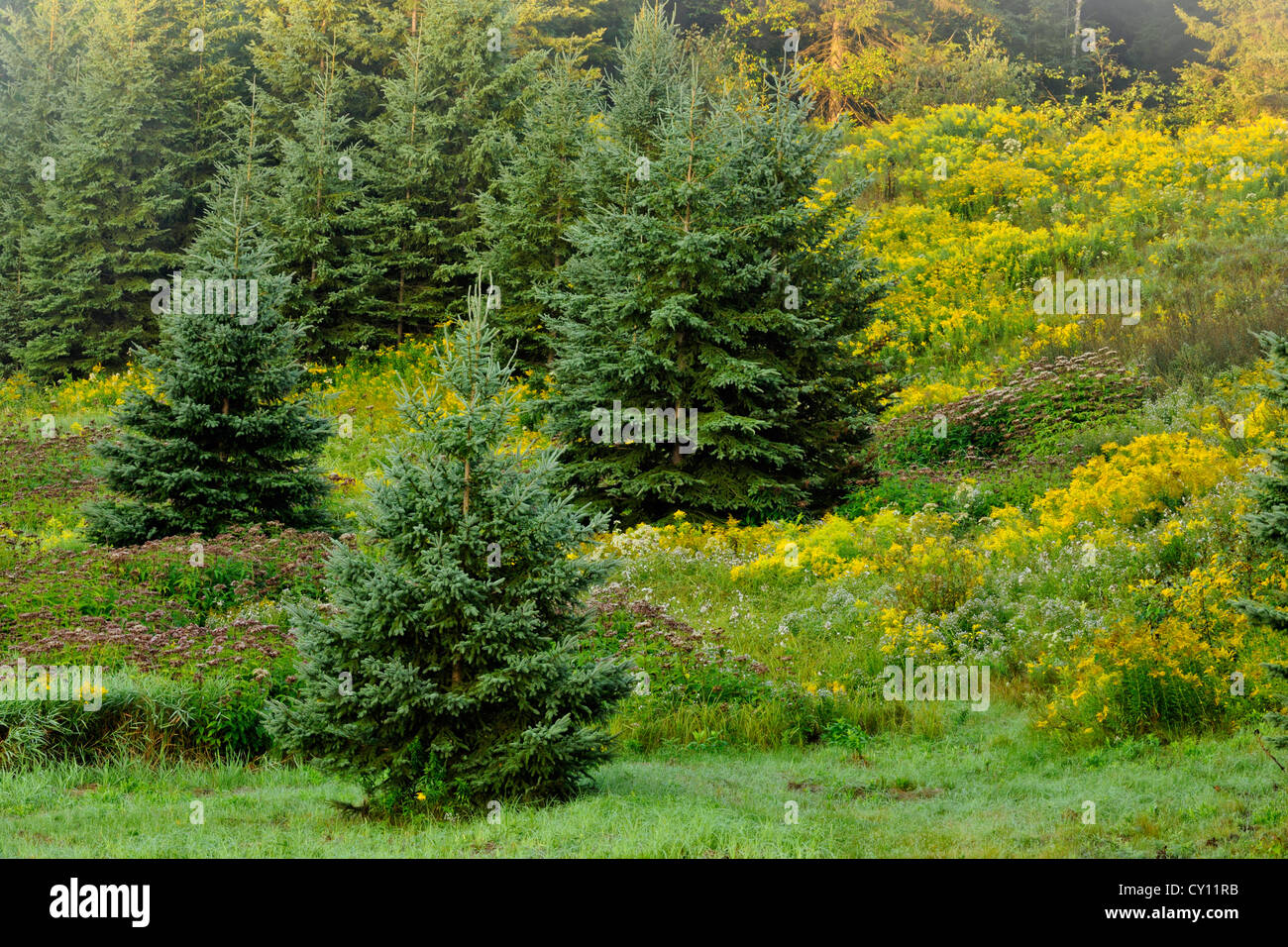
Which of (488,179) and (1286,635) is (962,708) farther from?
(488,179)

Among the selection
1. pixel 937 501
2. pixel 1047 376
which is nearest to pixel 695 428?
pixel 937 501

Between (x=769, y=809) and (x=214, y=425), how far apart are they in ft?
29.3

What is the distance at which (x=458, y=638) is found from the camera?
257 inches

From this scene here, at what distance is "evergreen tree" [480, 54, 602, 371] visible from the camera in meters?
21.4

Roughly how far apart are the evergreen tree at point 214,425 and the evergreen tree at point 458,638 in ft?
22.6

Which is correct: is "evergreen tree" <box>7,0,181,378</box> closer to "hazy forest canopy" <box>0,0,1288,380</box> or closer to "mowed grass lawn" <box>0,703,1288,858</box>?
"hazy forest canopy" <box>0,0,1288,380</box>

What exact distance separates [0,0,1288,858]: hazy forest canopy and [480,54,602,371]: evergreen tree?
0.33 ft

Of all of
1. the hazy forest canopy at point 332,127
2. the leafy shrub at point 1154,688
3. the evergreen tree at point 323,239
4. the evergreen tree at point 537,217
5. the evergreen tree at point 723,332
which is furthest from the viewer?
the hazy forest canopy at point 332,127

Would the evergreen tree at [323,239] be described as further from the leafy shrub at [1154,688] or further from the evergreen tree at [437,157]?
the leafy shrub at [1154,688]

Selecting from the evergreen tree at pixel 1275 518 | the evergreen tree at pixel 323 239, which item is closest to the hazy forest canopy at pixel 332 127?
the evergreen tree at pixel 323 239

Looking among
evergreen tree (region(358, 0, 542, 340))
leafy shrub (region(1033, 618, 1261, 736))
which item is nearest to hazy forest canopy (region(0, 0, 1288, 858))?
leafy shrub (region(1033, 618, 1261, 736))

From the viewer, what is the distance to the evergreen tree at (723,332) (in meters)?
14.3

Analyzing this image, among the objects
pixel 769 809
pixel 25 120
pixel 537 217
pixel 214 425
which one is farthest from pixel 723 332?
pixel 25 120

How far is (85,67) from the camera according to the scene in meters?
28.5
